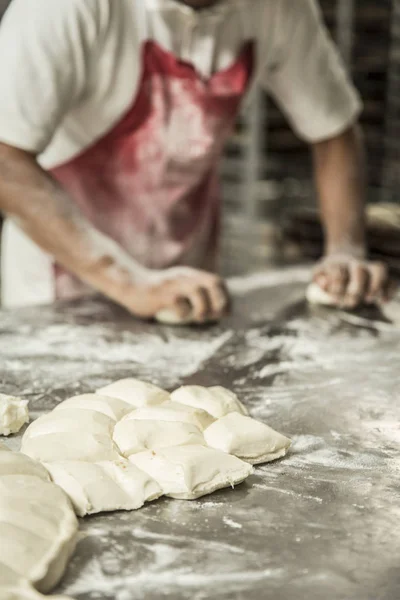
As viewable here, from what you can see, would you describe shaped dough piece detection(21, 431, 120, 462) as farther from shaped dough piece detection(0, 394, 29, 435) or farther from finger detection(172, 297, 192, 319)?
finger detection(172, 297, 192, 319)

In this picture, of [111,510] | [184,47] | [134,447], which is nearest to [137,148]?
[184,47]

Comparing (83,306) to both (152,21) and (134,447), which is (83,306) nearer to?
(152,21)

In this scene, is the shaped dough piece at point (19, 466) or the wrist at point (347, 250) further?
Answer: the wrist at point (347, 250)

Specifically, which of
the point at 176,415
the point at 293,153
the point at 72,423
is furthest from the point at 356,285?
the point at 293,153

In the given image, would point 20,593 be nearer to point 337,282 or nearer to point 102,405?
point 102,405

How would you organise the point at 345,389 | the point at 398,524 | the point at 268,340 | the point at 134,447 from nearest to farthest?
the point at 398,524, the point at 134,447, the point at 345,389, the point at 268,340

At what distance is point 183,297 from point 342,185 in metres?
0.94

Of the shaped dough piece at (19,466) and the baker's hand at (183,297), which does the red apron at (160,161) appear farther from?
the shaped dough piece at (19,466)

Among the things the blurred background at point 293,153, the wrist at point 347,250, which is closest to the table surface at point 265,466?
the wrist at point 347,250

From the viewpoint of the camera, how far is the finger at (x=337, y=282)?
2.16 m

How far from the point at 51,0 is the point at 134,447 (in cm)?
123

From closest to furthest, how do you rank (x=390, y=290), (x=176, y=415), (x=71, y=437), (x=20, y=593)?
(x=20, y=593) < (x=71, y=437) < (x=176, y=415) < (x=390, y=290)

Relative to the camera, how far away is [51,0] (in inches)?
72.4

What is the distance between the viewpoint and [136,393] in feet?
4.27
